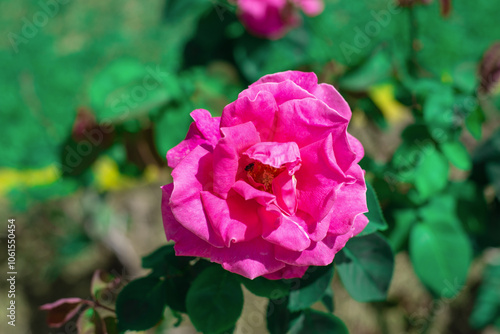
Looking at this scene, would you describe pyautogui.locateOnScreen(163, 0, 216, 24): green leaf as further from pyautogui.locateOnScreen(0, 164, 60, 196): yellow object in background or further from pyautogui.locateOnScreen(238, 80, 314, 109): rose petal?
pyautogui.locateOnScreen(0, 164, 60, 196): yellow object in background

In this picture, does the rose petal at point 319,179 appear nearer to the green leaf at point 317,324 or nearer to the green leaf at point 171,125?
the green leaf at point 317,324

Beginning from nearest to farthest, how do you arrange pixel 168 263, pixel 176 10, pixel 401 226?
1. pixel 168 263
2. pixel 401 226
3. pixel 176 10

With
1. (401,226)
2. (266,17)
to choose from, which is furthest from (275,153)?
(266,17)

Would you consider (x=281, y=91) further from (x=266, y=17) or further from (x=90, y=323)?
(x=266, y=17)

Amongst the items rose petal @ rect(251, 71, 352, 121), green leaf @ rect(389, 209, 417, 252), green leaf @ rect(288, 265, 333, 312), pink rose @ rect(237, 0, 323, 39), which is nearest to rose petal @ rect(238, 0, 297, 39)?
pink rose @ rect(237, 0, 323, 39)

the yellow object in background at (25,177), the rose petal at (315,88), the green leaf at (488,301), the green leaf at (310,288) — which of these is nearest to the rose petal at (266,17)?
the rose petal at (315,88)

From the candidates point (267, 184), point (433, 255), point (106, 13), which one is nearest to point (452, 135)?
point (433, 255)

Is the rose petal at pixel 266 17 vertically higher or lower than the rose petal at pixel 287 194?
lower
